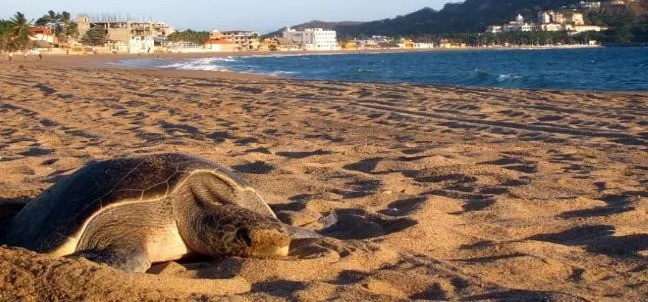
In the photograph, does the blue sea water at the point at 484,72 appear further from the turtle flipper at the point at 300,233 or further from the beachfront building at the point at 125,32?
the beachfront building at the point at 125,32

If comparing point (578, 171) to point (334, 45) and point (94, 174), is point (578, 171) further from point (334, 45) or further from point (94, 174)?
point (334, 45)

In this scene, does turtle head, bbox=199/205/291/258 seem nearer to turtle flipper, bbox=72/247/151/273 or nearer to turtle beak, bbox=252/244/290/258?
turtle beak, bbox=252/244/290/258

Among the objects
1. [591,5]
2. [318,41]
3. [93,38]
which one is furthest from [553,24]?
[93,38]

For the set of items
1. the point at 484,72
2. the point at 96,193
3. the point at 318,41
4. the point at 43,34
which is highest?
the point at 43,34

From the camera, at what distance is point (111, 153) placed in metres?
7.08

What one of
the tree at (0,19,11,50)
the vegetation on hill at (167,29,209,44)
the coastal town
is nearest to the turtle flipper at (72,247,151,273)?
the tree at (0,19,11,50)

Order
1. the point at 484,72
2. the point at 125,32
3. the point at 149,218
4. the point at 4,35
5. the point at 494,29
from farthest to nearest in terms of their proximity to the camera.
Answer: the point at 494,29 → the point at 125,32 → the point at 4,35 → the point at 484,72 → the point at 149,218

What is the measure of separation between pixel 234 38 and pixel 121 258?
153642 millimetres

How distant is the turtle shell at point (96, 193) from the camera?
344cm

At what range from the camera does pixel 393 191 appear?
519cm

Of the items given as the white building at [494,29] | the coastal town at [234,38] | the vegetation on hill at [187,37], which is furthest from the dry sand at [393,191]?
the white building at [494,29]

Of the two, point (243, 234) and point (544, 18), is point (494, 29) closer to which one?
point (544, 18)

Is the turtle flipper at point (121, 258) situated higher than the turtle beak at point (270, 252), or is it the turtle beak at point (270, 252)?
the turtle flipper at point (121, 258)

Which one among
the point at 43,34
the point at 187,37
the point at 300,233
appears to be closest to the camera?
the point at 300,233
